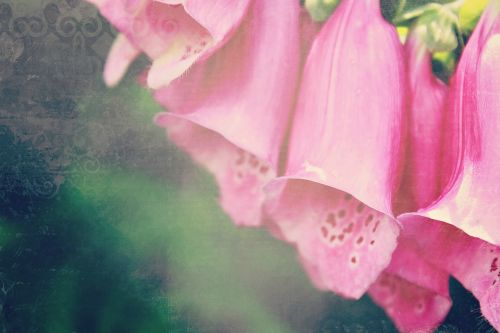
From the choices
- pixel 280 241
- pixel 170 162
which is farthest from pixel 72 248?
pixel 280 241

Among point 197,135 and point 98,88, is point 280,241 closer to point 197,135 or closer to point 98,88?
point 197,135

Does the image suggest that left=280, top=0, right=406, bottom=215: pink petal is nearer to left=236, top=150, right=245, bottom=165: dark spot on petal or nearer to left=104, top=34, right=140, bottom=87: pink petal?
left=236, top=150, right=245, bottom=165: dark spot on petal

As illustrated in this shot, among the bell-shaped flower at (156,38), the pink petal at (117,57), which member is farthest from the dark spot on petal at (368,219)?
the pink petal at (117,57)

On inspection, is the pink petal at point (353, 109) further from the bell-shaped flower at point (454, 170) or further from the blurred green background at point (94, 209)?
the blurred green background at point (94, 209)

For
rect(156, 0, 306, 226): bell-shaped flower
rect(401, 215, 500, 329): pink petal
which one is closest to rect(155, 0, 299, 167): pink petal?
rect(156, 0, 306, 226): bell-shaped flower

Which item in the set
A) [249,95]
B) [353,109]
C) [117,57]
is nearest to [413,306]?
[353,109]
